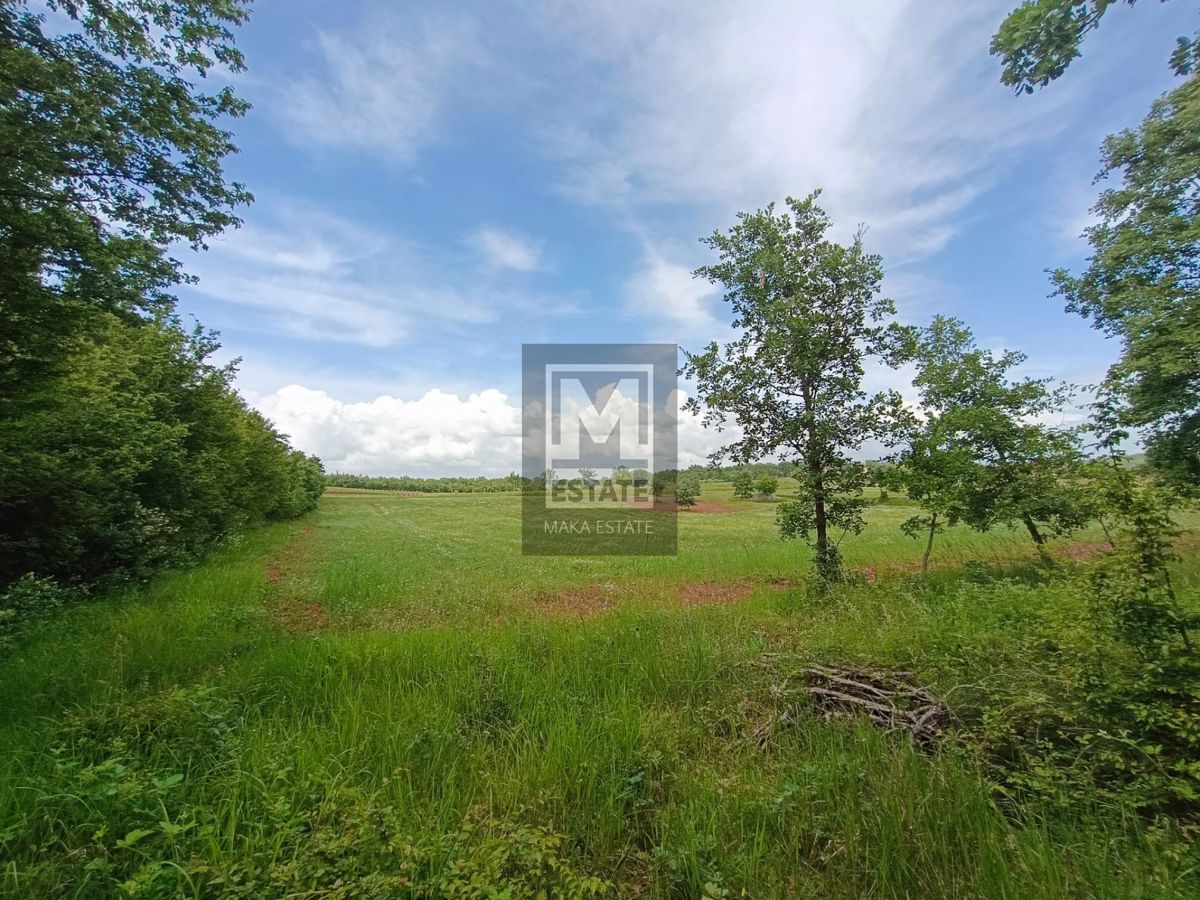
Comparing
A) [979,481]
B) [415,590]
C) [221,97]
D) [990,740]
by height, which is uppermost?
[221,97]

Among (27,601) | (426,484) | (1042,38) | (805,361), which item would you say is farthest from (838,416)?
(426,484)

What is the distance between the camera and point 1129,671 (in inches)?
120

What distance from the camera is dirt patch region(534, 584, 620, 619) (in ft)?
26.4

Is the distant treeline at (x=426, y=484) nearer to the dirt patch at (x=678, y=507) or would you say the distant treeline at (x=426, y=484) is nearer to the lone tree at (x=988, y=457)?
the dirt patch at (x=678, y=507)

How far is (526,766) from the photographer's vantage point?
323cm

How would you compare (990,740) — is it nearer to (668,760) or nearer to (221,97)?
(668,760)

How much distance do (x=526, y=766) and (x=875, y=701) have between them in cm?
289

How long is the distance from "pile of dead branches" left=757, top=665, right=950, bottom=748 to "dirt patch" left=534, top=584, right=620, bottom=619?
392cm

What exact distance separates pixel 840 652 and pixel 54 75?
1010cm

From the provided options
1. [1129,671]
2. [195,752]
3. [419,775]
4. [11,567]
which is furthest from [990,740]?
[11,567]

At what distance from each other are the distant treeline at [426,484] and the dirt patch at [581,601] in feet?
242

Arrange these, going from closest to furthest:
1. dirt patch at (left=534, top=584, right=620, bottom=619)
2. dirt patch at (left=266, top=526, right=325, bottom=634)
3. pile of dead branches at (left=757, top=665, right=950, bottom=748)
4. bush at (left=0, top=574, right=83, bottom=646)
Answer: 1. pile of dead branches at (left=757, top=665, right=950, bottom=748)
2. bush at (left=0, top=574, right=83, bottom=646)
3. dirt patch at (left=266, top=526, right=325, bottom=634)
4. dirt patch at (left=534, top=584, right=620, bottom=619)

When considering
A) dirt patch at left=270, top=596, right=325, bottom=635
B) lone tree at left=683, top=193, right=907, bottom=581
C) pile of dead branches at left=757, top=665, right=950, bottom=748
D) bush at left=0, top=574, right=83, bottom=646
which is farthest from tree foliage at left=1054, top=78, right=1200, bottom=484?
bush at left=0, top=574, right=83, bottom=646

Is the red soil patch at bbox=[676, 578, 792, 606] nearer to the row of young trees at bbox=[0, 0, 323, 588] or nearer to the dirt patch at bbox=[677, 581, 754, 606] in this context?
the dirt patch at bbox=[677, 581, 754, 606]
